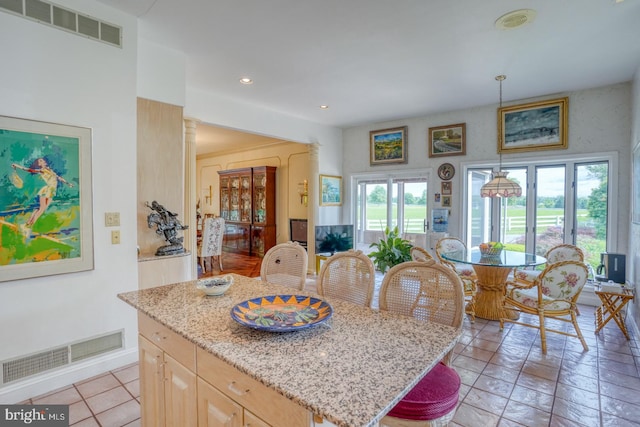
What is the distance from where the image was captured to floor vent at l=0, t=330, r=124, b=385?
7.17 ft

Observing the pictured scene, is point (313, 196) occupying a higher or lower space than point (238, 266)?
higher

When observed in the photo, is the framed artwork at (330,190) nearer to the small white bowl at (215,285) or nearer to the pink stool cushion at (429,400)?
the small white bowl at (215,285)

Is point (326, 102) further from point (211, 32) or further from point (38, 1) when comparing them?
point (38, 1)

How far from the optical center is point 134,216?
107 inches

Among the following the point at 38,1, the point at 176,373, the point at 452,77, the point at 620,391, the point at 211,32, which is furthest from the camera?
the point at 452,77

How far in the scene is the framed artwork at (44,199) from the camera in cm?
213

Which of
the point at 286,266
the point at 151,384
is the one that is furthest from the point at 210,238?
the point at 151,384

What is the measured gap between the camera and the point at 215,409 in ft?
3.94

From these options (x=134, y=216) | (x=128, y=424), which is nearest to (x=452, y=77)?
(x=134, y=216)

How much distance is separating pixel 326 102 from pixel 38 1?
3312mm

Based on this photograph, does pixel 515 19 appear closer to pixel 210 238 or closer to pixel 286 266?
pixel 286 266

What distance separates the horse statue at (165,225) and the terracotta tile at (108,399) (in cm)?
116

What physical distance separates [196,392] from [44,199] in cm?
191

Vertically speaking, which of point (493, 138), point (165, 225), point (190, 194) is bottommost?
point (165, 225)
